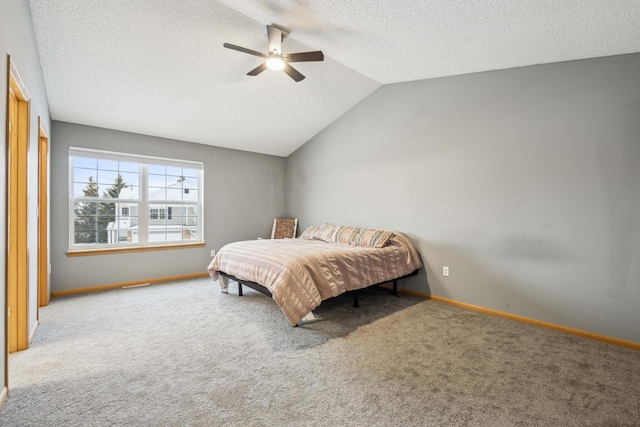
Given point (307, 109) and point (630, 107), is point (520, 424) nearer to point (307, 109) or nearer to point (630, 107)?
point (630, 107)

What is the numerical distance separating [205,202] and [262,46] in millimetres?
2732

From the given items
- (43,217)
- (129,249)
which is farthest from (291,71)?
(129,249)

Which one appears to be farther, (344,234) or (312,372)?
(344,234)

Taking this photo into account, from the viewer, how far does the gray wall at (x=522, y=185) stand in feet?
8.70

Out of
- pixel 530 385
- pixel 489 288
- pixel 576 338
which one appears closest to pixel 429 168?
pixel 489 288

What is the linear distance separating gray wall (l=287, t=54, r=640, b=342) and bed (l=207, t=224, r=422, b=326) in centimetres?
42

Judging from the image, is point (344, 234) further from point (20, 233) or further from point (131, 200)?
point (20, 233)

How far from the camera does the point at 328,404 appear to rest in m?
1.76

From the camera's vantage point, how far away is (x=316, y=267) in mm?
3045

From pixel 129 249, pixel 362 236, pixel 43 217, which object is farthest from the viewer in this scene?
pixel 129 249

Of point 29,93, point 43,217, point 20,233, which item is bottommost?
point 20,233

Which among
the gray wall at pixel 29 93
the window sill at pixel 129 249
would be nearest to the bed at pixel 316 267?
the window sill at pixel 129 249

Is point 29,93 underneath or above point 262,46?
underneath

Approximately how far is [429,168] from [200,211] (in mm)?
3627
